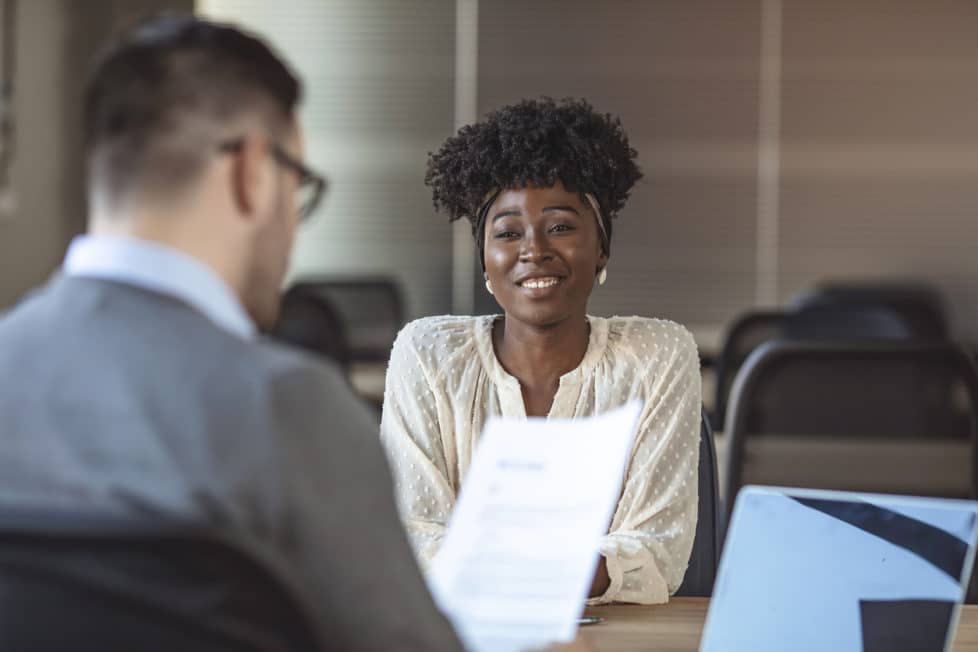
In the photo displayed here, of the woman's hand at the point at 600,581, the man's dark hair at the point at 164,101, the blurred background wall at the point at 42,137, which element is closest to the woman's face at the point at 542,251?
the woman's hand at the point at 600,581

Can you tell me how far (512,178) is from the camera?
6.54 ft

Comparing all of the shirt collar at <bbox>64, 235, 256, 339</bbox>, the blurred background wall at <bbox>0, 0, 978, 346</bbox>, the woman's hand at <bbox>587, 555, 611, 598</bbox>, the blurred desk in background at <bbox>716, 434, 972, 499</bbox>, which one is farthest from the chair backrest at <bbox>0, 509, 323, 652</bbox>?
the blurred background wall at <bbox>0, 0, 978, 346</bbox>

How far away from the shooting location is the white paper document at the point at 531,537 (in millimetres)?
979

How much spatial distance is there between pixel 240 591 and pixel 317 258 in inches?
223

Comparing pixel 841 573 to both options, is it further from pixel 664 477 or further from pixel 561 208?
pixel 561 208

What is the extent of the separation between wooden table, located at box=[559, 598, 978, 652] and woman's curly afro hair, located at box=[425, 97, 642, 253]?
0.66 metres

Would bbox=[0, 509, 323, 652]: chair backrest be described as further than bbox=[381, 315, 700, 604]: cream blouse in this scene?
No

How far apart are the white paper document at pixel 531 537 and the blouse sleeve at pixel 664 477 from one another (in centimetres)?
65

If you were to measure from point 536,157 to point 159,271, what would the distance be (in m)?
1.16

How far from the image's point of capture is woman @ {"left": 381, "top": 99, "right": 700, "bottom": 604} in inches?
75.5

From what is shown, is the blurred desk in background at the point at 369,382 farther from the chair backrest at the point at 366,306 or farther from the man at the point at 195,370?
the man at the point at 195,370

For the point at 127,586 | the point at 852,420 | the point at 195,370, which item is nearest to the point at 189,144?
the point at 195,370

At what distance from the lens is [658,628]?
1.45m

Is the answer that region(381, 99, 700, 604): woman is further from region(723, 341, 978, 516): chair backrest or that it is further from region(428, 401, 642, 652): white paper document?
region(428, 401, 642, 652): white paper document
